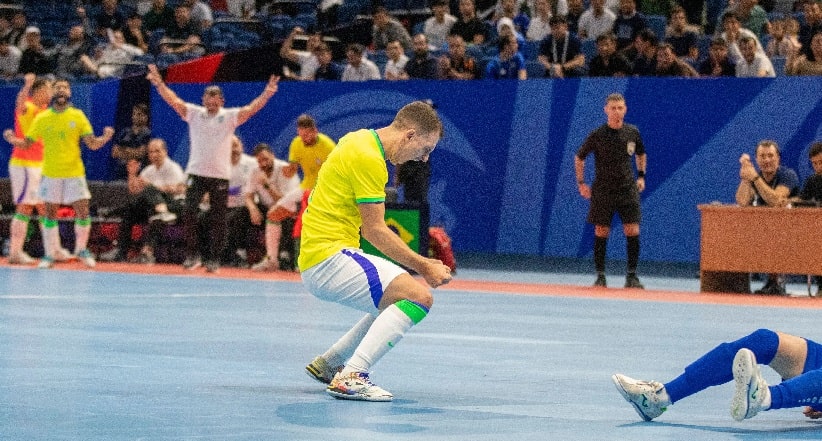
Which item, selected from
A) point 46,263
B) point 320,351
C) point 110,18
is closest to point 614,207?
point 46,263

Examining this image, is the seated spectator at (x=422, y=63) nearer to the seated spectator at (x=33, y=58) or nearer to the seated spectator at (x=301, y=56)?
the seated spectator at (x=301, y=56)

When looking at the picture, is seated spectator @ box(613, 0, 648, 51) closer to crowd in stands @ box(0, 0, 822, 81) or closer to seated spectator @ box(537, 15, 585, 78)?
crowd in stands @ box(0, 0, 822, 81)

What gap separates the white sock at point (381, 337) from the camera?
7383mm

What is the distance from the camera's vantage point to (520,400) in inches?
A: 296

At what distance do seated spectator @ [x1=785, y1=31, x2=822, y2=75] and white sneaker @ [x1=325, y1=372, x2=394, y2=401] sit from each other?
458 inches

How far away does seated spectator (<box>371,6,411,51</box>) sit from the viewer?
22188mm

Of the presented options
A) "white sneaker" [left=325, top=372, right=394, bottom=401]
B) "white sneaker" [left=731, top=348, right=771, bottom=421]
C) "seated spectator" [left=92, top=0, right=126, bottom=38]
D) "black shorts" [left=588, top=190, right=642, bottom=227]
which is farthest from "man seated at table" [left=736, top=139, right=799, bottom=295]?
"seated spectator" [left=92, top=0, right=126, bottom=38]

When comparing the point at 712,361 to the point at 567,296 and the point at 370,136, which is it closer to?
the point at 370,136

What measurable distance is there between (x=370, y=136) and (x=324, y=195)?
1.29 ft

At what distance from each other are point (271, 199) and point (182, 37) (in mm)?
6766

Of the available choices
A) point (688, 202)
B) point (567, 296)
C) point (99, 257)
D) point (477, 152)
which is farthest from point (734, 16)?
point (99, 257)

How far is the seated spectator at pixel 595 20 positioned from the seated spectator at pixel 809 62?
2976mm

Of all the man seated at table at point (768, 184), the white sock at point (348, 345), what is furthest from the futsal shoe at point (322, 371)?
the man seated at table at point (768, 184)

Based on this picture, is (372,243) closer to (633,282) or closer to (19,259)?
(633,282)
